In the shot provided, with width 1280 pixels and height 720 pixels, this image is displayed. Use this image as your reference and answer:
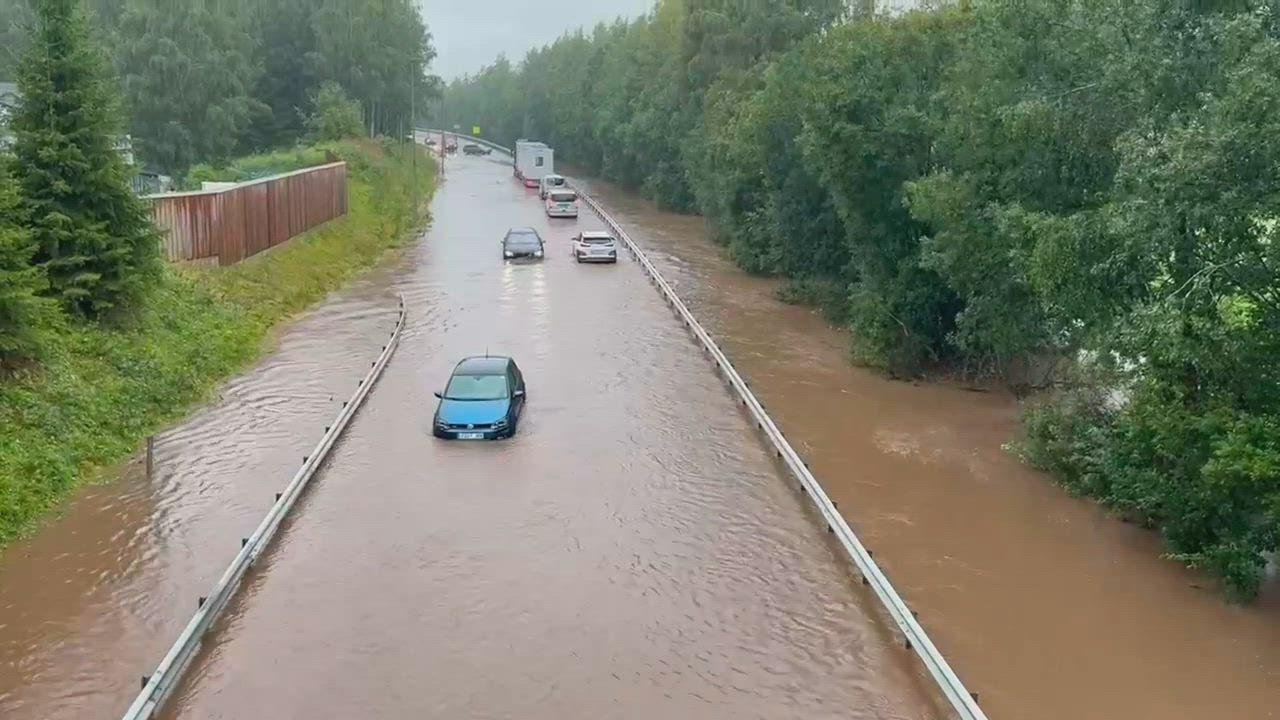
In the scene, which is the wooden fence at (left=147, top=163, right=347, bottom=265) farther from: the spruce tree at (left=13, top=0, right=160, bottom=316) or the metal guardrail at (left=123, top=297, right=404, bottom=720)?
the metal guardrail at (left=123, top=297, right=404, bottom=720)

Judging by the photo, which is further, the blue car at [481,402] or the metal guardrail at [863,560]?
the blue car at [481,402]

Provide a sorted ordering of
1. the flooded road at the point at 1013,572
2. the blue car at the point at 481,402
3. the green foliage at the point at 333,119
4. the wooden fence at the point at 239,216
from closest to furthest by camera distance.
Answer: the flooded road at the point at 1013,572 → the blue car at the point at 481,402 → the wooden fence at the point at 239,216 → the green foliage at the point at 333,119

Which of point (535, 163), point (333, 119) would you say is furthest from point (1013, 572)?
point (535, 163)

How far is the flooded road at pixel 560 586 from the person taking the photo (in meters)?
10.9

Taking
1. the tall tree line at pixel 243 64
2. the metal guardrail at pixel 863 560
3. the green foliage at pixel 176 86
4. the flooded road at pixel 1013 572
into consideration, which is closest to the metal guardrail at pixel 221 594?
the metal guardrail at pixel 863 560

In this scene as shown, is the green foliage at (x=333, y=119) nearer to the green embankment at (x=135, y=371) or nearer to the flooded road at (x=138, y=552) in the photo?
the green embankment at (x=135, y=371)

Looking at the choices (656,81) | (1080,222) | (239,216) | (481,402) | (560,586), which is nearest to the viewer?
(560,586)

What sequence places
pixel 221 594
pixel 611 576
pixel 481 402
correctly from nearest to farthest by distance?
1. pixel 221 594
2. pixel 611 576
3. pixel 481 402

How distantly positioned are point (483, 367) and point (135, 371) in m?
6.46

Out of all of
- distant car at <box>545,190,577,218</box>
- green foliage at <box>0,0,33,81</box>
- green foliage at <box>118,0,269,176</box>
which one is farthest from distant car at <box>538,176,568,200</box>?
green foliage at <box>0,0,33,81</box>

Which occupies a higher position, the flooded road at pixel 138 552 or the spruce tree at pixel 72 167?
the spruce tree at pixel 72 167

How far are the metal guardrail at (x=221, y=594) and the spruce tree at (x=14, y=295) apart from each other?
4.71 meters

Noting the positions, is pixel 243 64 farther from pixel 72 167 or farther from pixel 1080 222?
pixel 1080 222

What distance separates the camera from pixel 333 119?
6594 centimetres
